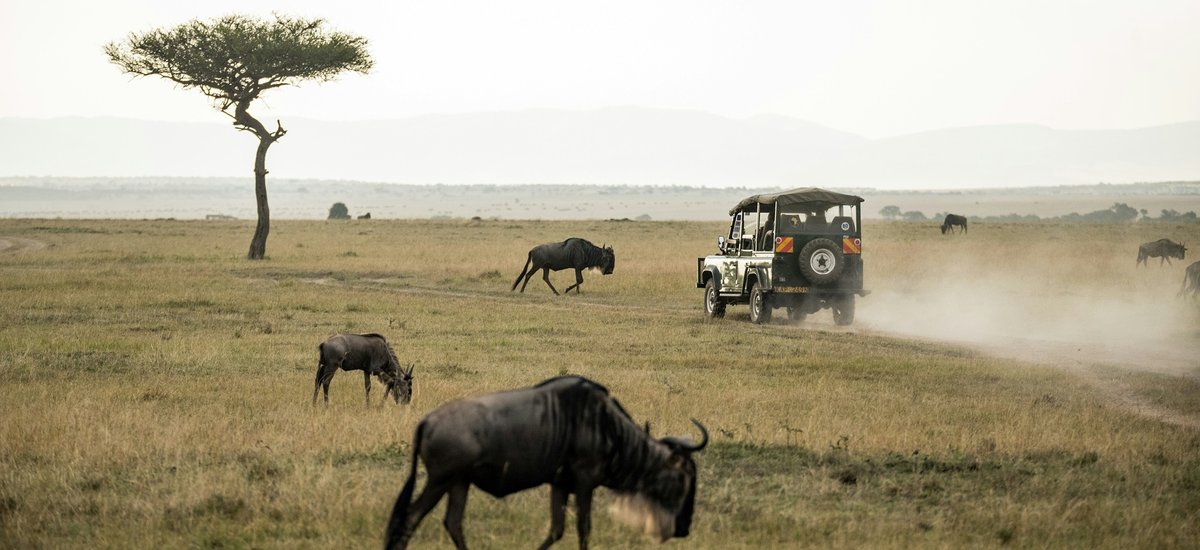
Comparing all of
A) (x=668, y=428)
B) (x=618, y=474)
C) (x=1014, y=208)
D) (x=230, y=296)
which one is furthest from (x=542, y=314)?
(x=1014, y=208)

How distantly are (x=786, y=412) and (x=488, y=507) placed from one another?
538 centimetres

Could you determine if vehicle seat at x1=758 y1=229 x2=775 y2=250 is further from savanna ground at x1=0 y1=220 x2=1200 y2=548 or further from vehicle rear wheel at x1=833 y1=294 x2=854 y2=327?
vehicle rear wheel at x1=833 y1=294 x2=854 y2=327

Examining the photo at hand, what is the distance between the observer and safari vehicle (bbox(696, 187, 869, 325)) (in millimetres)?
24172

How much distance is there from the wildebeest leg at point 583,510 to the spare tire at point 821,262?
56.6 ft

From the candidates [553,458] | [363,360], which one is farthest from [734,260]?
[553,458]

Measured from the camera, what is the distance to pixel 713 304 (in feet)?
85.8

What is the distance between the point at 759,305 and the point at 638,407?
11.8 m

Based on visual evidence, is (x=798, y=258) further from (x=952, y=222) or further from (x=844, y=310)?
(x=952, y=222)

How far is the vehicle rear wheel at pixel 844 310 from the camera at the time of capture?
81.8 feet

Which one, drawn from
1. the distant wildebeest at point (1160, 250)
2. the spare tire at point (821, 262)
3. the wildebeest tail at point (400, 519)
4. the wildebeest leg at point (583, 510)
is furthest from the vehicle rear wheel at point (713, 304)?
the distant wildebeest at point (1160, 250)

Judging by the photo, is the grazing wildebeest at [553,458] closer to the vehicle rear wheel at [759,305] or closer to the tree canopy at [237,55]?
the vehicle rear wheel at [759,305]

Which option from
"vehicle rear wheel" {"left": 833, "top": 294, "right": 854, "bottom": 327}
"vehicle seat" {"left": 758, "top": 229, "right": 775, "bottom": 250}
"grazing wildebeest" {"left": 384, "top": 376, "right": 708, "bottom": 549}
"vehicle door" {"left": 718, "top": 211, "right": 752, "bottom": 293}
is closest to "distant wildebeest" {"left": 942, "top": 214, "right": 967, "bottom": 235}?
"vehicle door" {"left": 718, "top": 211, "right": 752, "bottom": 293}

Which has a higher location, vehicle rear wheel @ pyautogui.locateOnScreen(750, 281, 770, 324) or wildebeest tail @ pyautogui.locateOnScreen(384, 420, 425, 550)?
wildebeest tail @ pyautogui.locateOnScreen(384, 420, 425, 550)

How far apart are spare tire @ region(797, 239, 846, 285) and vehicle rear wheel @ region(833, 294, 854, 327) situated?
2.94ft
